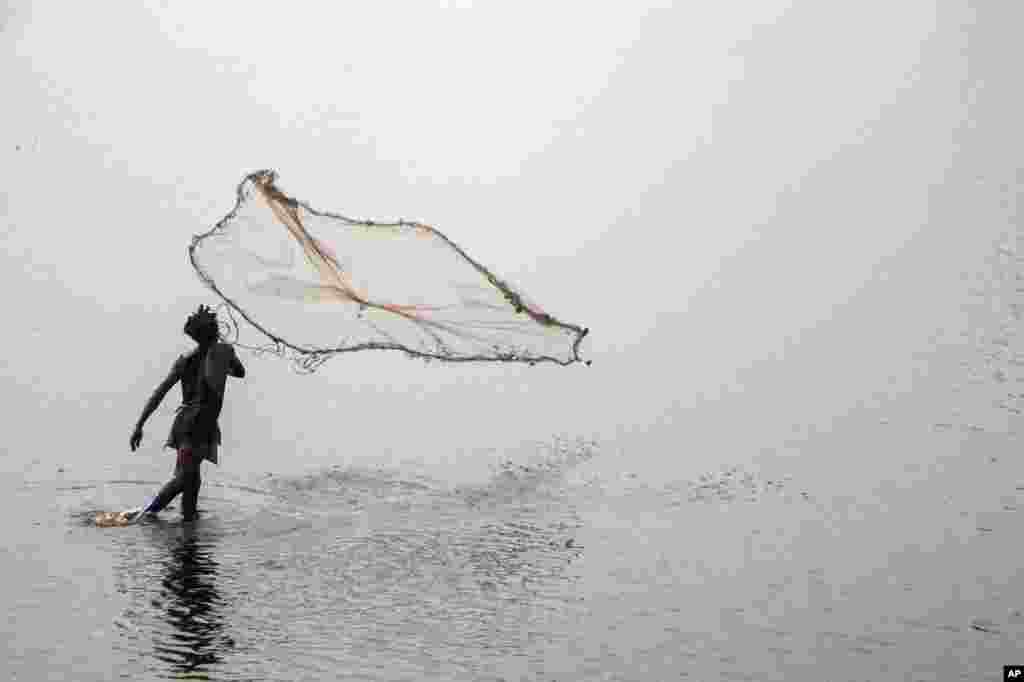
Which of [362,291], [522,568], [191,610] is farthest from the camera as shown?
[362,291]

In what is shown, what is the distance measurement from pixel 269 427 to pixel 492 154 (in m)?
52.7

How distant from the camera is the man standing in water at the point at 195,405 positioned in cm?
1088

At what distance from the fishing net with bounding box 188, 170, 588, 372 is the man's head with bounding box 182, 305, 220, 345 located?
49.2 inches

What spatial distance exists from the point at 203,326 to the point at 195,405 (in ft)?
2.06

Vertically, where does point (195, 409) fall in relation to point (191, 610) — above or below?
above

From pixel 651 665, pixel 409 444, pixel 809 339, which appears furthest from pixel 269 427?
pixel 809 339

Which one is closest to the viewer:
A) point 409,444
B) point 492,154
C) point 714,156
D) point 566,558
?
point 566,558

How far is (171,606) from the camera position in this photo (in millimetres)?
8422

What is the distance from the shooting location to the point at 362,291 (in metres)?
12.8

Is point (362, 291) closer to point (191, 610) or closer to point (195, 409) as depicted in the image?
point (195, 409)

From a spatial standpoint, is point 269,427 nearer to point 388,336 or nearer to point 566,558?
point 388,336

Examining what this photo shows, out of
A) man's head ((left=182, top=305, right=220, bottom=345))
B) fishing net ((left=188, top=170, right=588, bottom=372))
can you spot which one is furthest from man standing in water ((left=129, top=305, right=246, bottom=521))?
fishing net ((left=188, top=170, right=588, bottom=372))

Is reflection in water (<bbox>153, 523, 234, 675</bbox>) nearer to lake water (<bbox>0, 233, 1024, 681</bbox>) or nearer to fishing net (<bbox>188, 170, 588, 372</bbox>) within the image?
lake water (<bbox>0, 233, 1024, 681</bbox>)

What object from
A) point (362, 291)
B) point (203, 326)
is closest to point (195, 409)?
point (203, 326)
